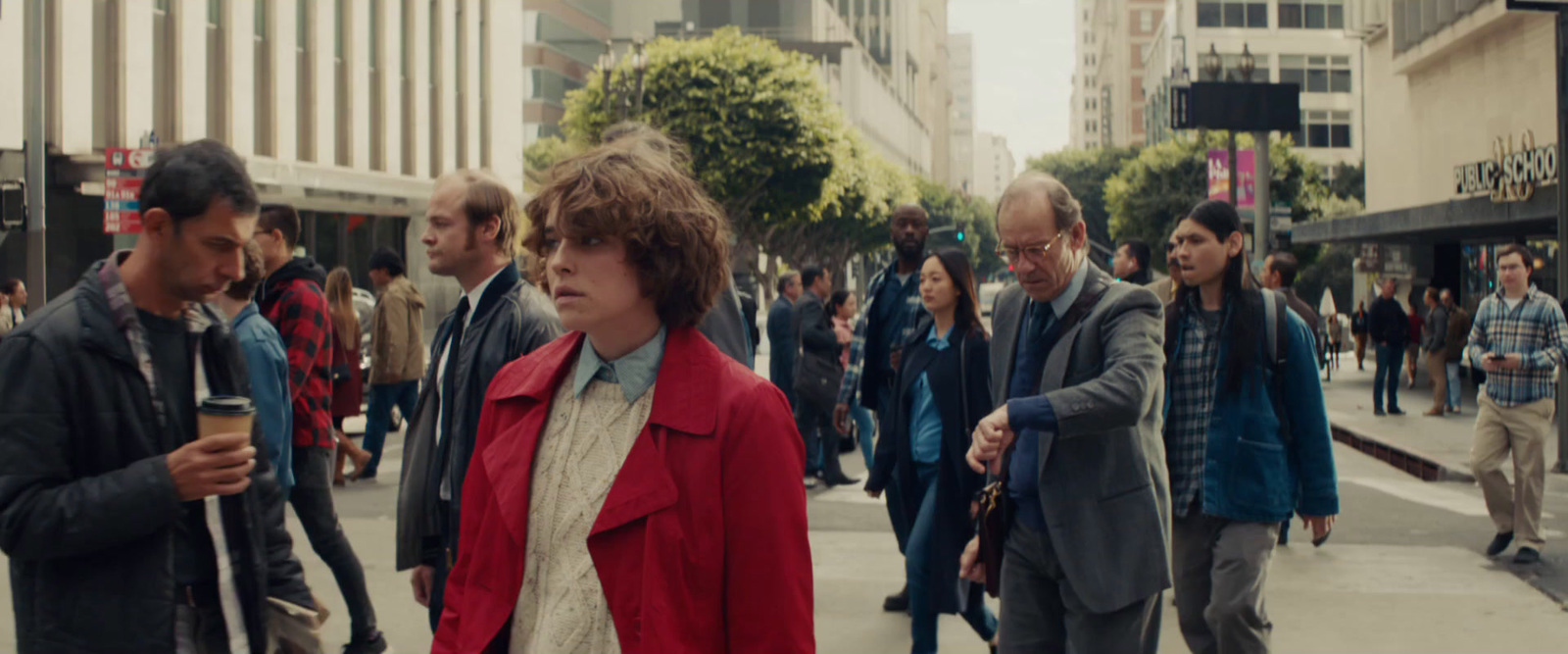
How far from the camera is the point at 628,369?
8.07 ft

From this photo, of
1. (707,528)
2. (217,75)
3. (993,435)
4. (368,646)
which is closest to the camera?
(707,528)

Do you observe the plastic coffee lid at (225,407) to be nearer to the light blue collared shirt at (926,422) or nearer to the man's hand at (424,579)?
the man's hand at (424,579)

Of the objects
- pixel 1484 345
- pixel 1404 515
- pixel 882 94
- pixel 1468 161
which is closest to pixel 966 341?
pixel 1484 345

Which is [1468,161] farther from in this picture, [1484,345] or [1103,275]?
[1103,275]

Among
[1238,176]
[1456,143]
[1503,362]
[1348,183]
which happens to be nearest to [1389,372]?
[1456,143]

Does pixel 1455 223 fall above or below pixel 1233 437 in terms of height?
above

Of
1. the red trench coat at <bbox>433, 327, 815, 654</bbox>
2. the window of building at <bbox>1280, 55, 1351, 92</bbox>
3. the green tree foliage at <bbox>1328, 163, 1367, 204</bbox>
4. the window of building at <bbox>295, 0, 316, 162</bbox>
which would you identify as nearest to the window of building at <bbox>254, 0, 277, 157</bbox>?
the window of building at <bbox>295, 0, 316, 162</bbox>

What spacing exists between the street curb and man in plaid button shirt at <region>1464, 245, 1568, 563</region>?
11.0ft

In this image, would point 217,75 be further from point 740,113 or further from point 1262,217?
point 1262,217

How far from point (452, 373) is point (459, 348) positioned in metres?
0.10

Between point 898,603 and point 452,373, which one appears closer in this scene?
point 452,373

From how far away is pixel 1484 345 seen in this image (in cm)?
900

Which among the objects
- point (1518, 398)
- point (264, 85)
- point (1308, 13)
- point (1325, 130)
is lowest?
point (1518, 398)

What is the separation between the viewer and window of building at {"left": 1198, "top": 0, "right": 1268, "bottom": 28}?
222ft
